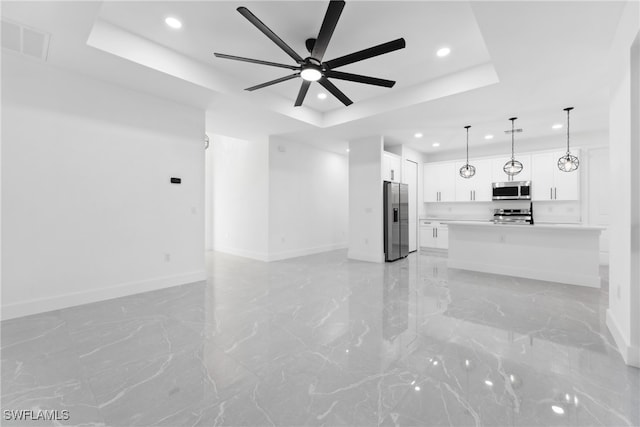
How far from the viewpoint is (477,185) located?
286 inches

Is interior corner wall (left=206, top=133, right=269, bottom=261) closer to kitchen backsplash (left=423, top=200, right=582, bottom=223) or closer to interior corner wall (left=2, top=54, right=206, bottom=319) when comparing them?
interior corner wall (left=2, top=54, right=206, bottom=319)

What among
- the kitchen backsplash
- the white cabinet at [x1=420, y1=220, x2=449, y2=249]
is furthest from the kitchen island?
the kitchen backsplash

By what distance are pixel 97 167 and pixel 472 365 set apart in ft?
15.0

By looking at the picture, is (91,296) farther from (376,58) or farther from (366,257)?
(366,257)

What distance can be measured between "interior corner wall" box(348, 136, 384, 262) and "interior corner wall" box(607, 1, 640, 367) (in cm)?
375

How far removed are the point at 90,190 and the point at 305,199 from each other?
14.4 feet

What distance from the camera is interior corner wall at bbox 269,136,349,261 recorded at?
6355 millimetres

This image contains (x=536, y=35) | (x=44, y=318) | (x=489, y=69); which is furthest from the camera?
(x=489, y=69)

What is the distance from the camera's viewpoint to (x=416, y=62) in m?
3.55

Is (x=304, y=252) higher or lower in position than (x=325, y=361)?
higher

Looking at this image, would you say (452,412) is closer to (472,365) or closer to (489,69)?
(472,365)

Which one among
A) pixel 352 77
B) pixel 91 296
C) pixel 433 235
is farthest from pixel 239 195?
pixel 433 235

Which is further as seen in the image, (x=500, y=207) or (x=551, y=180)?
(x=500, y=207)

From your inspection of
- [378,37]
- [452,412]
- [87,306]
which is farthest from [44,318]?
[378,37]
